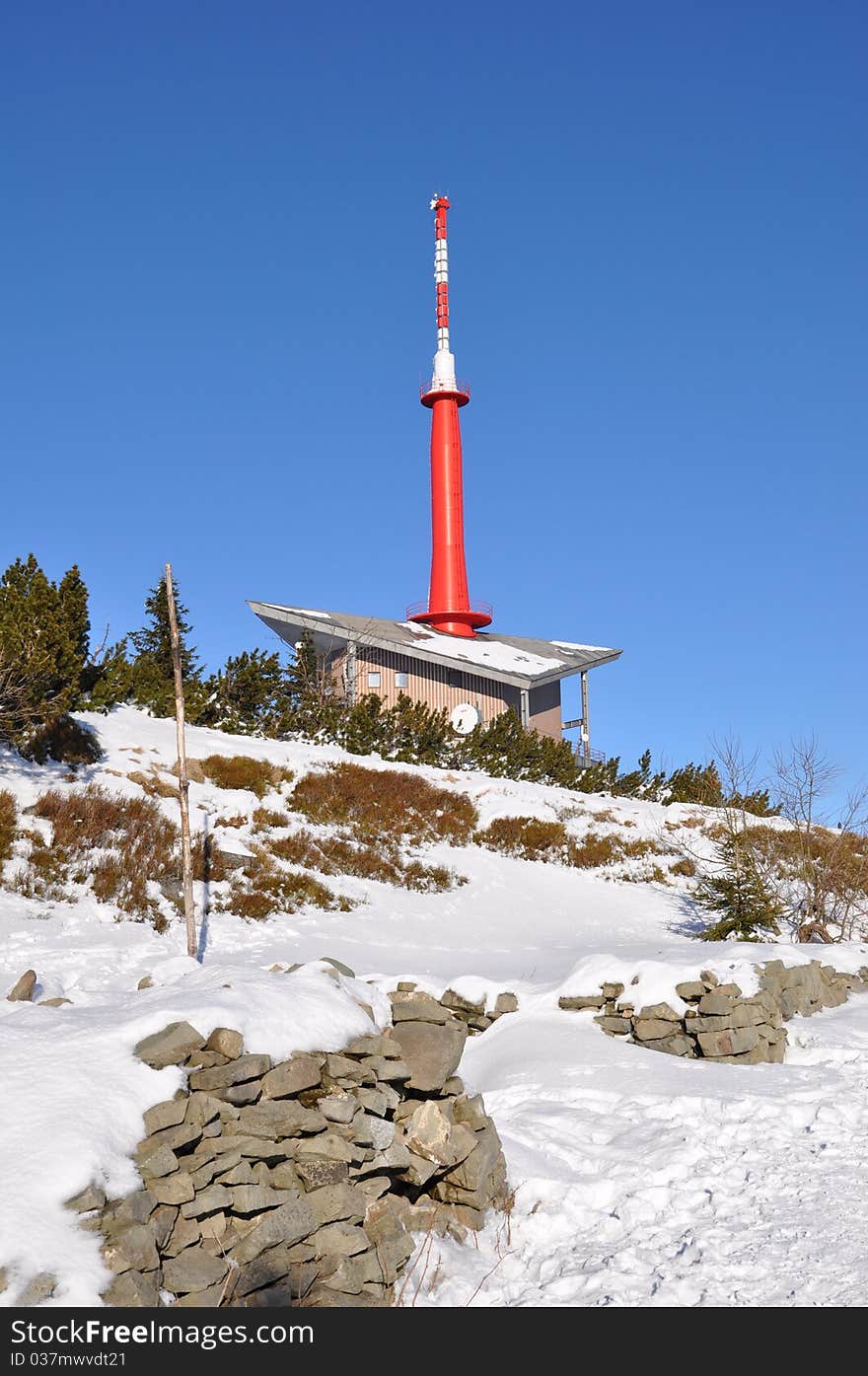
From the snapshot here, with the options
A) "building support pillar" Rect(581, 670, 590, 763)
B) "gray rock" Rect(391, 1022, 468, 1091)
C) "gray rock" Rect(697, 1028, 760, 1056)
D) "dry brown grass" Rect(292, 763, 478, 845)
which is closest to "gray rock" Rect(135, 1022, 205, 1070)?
"gray rock" Rect(391, 1022, 468, 1091)

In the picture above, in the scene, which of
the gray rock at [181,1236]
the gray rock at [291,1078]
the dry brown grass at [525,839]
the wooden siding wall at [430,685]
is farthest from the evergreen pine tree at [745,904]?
the wooden siding wall at [430,685]

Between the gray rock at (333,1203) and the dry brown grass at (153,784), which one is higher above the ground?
the dry brown grass at (153,784)

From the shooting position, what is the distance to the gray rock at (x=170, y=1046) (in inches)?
238

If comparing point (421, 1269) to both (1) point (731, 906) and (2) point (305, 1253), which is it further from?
(1) point (731, 906)

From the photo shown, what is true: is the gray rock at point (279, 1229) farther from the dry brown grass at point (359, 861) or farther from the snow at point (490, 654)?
the snow at point (490, 654)

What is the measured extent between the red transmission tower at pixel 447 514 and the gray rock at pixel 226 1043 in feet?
133

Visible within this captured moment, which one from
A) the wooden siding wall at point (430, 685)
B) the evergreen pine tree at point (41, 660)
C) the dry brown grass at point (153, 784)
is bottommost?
the dry brown grass at point (153, 784)

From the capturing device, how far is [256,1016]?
21.7 feet

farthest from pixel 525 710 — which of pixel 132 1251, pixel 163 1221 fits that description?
pixel 132 1251

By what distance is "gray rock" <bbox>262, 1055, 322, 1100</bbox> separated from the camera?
621 centimetres

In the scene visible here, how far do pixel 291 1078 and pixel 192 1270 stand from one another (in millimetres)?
1288

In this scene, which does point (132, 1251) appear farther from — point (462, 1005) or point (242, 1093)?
point (462, 1005)
